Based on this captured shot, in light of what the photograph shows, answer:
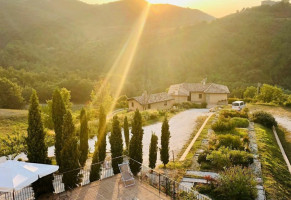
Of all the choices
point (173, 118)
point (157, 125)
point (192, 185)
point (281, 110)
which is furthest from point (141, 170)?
point (281, 110)

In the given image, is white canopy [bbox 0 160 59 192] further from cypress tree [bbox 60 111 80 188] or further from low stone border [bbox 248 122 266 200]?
low stone border [bbox 248 122 266 200]

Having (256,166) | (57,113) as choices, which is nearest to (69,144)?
(57,113)

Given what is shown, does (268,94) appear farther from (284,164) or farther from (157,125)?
(284,164)

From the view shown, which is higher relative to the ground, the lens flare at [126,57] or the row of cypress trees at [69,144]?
the lens flare at [126,57]

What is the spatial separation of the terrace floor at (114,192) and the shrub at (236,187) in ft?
7.54

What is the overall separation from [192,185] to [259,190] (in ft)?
9.26

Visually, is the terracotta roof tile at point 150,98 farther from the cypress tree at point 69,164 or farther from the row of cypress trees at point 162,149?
the cypress tree at point 69,164

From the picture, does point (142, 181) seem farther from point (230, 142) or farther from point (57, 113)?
point (230, 142)

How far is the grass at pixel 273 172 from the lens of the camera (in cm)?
1072

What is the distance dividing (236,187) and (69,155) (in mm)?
7121

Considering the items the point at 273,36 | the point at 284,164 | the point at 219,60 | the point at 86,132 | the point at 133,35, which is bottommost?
the point at 284,164

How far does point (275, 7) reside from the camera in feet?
359

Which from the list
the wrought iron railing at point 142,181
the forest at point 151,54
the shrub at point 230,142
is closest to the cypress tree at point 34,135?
the wrought iron railing at point 142,181

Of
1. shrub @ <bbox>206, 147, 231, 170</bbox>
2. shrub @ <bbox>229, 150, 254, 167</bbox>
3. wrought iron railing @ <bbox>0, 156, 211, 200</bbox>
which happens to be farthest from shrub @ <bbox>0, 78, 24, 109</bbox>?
shrub @ <bbox>229, 150, 254, 167</bbox>
